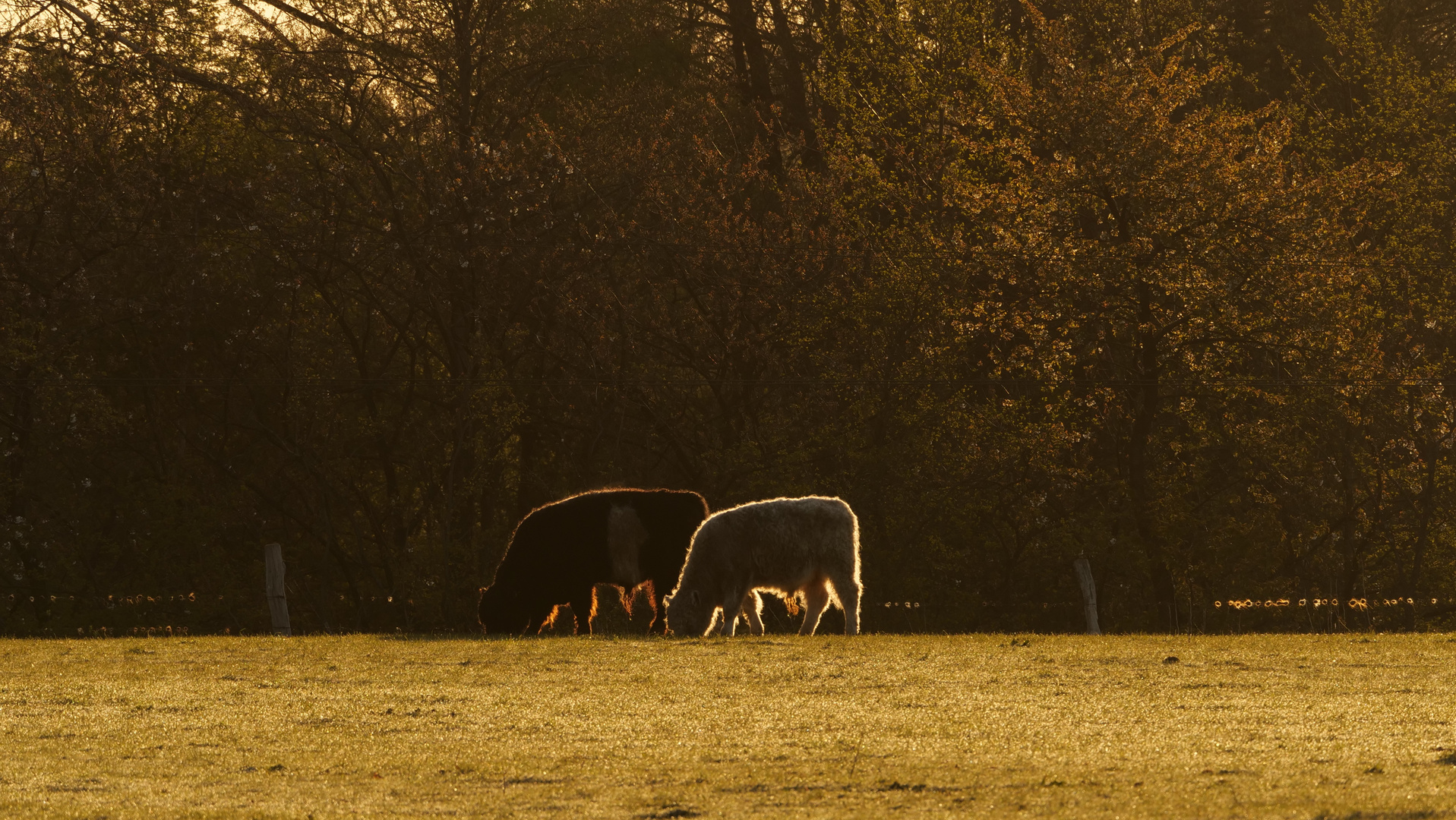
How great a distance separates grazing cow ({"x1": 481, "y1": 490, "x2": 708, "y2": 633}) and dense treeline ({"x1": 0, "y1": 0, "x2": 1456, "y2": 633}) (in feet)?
26.8

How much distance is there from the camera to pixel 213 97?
31.8 metres

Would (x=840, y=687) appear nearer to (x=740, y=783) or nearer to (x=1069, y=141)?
(x=740, y=783)

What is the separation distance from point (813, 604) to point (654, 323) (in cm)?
1148

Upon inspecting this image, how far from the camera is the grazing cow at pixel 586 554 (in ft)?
69.0

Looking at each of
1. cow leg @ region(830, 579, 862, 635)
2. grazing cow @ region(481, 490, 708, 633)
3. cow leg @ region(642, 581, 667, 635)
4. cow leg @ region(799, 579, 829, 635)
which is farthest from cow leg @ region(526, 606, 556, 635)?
cow leg @ region(830, 579, 862, 635)

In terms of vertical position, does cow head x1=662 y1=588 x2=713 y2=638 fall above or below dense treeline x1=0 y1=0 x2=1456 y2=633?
below

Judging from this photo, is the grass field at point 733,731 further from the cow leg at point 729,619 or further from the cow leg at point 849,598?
the cow leg at point 849,598

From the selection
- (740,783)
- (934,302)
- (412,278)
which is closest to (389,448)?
(412,278)

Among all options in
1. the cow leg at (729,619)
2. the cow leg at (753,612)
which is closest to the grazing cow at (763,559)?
the cow leg at (729,619)

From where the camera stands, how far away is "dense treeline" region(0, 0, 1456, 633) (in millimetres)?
29094

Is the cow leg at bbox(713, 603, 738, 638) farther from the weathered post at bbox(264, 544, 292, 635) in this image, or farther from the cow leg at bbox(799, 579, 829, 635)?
the weathered post at bbox(264, 544, 292, 635)

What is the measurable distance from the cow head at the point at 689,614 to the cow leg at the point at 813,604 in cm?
116

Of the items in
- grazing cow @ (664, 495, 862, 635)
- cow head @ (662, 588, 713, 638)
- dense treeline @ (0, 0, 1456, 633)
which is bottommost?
cow head @ (662, 588, 713, 638)

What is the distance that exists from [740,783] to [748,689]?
4579 millimetres
